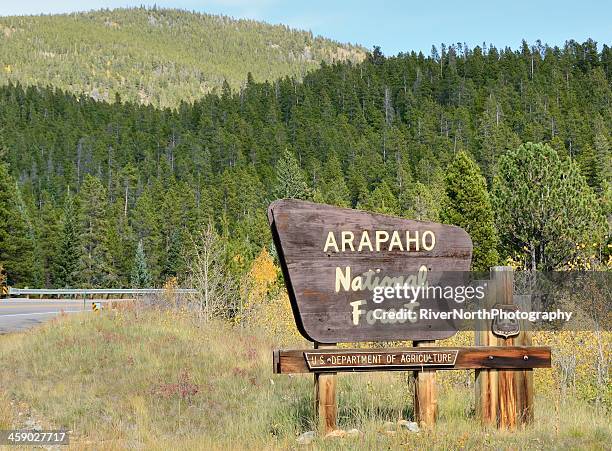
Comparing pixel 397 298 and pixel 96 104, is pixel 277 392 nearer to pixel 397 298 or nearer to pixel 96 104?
pixel 397 298

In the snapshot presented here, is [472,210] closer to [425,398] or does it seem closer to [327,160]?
[425,398]

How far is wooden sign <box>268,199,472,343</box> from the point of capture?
691cm

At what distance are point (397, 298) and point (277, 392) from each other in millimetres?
3681

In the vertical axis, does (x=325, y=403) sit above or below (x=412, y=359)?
below

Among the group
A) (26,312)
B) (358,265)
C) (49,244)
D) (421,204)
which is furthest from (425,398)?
(49,244)

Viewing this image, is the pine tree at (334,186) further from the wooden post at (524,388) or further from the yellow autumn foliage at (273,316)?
the wooden post at (524,388)

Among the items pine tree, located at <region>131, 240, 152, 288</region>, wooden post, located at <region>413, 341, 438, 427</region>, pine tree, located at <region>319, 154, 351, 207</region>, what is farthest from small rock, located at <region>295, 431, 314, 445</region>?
pine tree, located at <region>319, 154, 351, 207</region>

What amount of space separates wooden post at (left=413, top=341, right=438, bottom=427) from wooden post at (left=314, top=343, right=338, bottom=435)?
89cm

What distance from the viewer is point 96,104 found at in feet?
502

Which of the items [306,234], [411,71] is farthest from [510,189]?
[411,71]

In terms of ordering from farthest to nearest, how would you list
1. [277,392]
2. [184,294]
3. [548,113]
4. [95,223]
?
[548,113] < [95,223] < [184,294] < [277,392]

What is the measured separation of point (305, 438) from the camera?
6504 millimetres

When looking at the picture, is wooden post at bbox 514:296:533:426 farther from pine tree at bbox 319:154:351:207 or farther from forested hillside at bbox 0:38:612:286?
pine tree at bbox 319:154:351:207

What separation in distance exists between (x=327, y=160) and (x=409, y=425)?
105 m
